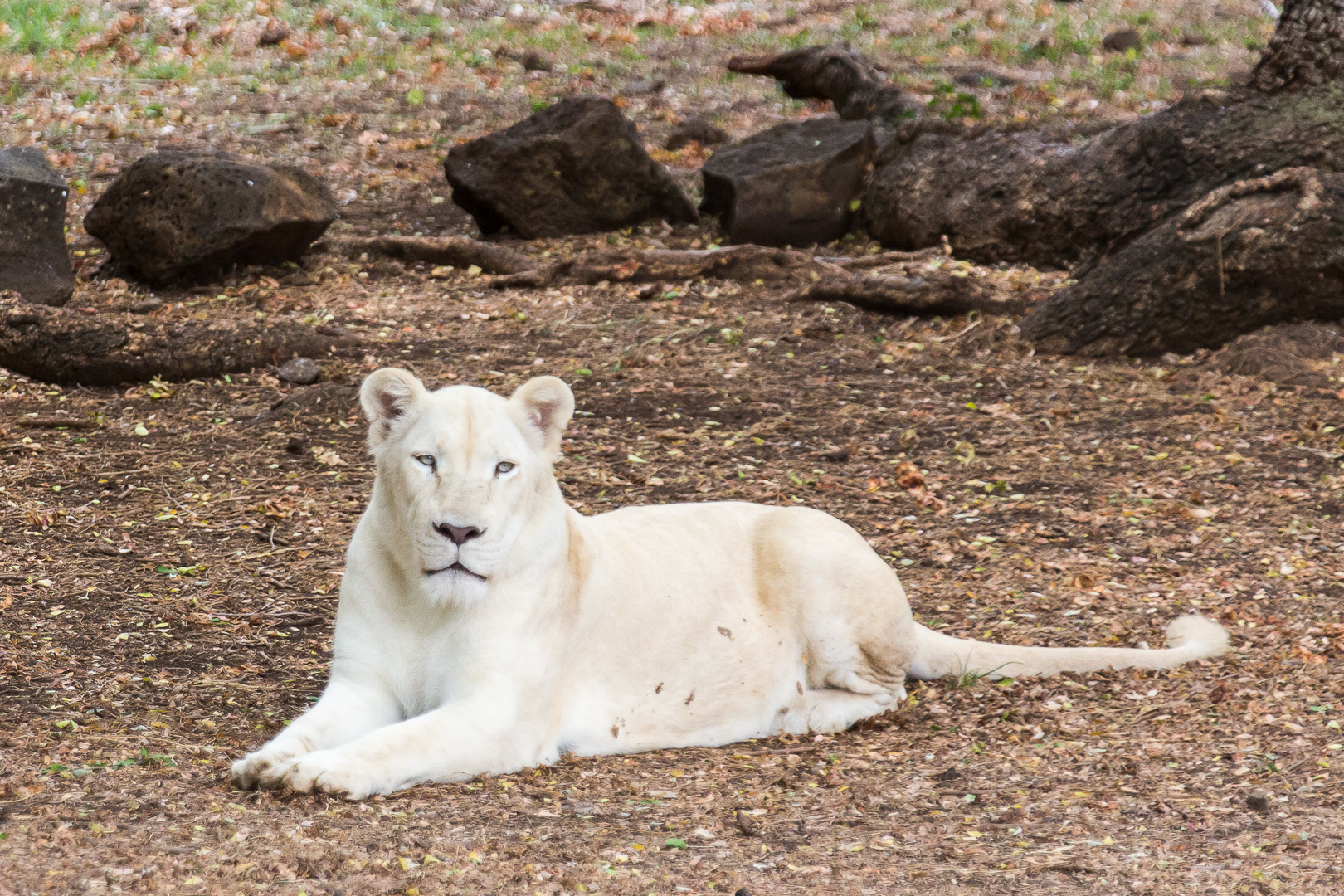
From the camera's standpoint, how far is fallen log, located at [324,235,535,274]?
33.3ft

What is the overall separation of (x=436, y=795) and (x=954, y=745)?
1.75m

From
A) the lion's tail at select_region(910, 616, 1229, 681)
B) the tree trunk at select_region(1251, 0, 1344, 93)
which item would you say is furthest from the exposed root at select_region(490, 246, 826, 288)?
the lion's tail at select_region(910, 616, 1229, 681)

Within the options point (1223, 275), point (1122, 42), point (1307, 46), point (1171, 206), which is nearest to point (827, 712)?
point (1223, 275)

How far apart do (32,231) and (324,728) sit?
20.7 ft

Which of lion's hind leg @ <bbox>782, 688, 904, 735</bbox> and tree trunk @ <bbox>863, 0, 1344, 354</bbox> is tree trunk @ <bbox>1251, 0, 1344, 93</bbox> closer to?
tree trunk @ <bbox>863, 0, 1344, 354</bbox>

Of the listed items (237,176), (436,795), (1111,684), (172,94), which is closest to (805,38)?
(172,94)

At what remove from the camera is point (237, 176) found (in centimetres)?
938

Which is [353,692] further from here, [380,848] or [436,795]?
[380,848]

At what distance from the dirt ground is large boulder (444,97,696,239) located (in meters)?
0.27

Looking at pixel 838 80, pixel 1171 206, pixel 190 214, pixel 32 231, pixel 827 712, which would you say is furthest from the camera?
pixel 838 80

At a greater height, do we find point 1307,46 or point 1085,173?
point 1307,46

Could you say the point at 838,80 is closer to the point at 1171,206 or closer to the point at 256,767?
the point at 1171,206

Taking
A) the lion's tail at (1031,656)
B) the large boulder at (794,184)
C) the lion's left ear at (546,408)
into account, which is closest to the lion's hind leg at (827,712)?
the lion's tail at (1031,656)

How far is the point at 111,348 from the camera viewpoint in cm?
764
